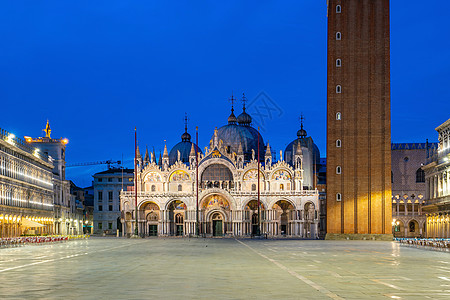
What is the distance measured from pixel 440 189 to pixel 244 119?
6024 cm

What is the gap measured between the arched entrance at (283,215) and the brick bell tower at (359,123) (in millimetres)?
32363

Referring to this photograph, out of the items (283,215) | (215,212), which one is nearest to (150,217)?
(215,212)

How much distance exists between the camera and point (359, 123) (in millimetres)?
79688

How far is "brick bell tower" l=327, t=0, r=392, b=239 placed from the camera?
7925 centimetres

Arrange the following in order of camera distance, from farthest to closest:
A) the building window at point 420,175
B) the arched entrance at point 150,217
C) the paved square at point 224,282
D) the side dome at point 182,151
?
the side dome at point 182,151
the building window at point 420,175
the arched entrance at point 150,217
the paved square at point 224,282

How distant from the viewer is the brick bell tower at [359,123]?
260 ft

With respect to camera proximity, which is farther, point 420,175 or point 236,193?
point 420,175

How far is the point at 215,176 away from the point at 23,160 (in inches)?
1442

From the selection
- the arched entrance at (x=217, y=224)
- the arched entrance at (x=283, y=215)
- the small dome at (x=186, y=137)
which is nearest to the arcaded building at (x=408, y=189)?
the arched entrance at (x=283, y=215)

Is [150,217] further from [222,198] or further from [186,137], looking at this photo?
[186,137]

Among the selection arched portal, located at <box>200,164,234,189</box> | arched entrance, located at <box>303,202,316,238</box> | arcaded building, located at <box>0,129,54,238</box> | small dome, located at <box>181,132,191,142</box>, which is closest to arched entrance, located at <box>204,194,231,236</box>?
arched portal, located at <box>200,164,234,189</box>

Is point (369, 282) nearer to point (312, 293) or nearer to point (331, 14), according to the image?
point (312, 293)

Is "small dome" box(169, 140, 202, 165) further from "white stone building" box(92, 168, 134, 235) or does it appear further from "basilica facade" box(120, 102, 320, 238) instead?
"basilica facade" box(120, 102, 320, 238)

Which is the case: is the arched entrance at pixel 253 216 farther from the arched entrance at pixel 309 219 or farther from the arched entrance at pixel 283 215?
the arched entrance at pixel 309 219
